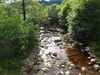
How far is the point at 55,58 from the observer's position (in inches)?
444

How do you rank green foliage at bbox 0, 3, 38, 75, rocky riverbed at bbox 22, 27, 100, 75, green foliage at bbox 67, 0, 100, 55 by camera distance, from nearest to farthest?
green foliage at bbox 0, 3, 38, 75 < rocky riverbed at bbox 22, 27, 100, 75 < green foliage at bbox 67, 0, 100, 55

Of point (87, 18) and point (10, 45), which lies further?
point (87, 18)

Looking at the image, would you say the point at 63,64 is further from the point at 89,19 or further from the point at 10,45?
the point at 89,19

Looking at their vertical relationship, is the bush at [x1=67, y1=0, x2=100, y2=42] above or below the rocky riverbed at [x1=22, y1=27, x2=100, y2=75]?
above

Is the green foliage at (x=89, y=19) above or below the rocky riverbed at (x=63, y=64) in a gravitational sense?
above

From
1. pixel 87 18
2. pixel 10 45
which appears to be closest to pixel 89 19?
pixel 87 18

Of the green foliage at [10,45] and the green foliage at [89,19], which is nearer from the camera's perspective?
the green foliage at [10,45]

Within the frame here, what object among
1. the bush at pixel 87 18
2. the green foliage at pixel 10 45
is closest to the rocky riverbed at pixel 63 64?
the green foliage at pixel 10 45

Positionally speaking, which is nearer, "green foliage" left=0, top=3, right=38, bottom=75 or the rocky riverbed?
"green foliage" left=0, top=3, right=38, bottom=75

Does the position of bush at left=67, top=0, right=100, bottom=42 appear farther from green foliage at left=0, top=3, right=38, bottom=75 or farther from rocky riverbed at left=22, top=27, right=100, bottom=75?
green foliage at left=0, top=3, right=38, bottom=75

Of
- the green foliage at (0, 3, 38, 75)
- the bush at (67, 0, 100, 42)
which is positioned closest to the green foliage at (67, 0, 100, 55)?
the bush at (67, 0, 100, 42)

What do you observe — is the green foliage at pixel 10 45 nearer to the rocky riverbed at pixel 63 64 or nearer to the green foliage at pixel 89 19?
the rocky riverbed at pixel 63 64

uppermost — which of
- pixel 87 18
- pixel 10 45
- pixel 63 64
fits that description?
pixel 87 18

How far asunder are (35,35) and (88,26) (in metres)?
7.54
